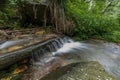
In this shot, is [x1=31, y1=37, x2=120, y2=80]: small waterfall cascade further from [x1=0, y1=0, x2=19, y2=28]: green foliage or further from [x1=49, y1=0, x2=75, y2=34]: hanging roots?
[x1=0, y1=0, x2=19, y2=28]: green foliage

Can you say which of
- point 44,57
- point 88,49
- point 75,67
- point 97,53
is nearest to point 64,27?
point 88,49

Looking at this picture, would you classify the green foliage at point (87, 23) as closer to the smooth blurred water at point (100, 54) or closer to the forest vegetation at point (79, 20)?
the forest vegetation at point (79, 20)

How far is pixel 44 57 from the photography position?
5.14 m

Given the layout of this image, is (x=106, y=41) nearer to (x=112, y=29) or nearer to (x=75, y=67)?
(x=112, y=29)

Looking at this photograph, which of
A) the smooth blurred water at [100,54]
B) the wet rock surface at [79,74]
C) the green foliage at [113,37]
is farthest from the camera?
the green foliage at [113,37]

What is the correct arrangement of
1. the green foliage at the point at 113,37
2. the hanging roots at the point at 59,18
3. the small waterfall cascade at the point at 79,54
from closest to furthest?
the small waterfall cascade at the point at 79,54 < the hanging roots at the point at 59,18 < the green foliage at the point at 113,37

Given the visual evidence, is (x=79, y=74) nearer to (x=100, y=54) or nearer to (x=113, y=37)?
(x=100, y=54)

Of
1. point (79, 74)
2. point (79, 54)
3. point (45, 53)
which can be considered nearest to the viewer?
point (79, 74)

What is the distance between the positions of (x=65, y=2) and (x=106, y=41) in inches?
121

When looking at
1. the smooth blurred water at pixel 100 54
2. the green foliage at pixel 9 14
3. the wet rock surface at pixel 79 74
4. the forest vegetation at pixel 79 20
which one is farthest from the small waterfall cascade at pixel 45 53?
the green foliage at pixel 9 14

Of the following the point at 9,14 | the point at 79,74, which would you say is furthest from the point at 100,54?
the point at 9,14

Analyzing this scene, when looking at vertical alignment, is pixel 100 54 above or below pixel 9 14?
below

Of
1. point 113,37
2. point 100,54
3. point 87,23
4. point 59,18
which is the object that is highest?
point 59,18

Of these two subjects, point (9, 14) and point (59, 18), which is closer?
point (59, 18)
